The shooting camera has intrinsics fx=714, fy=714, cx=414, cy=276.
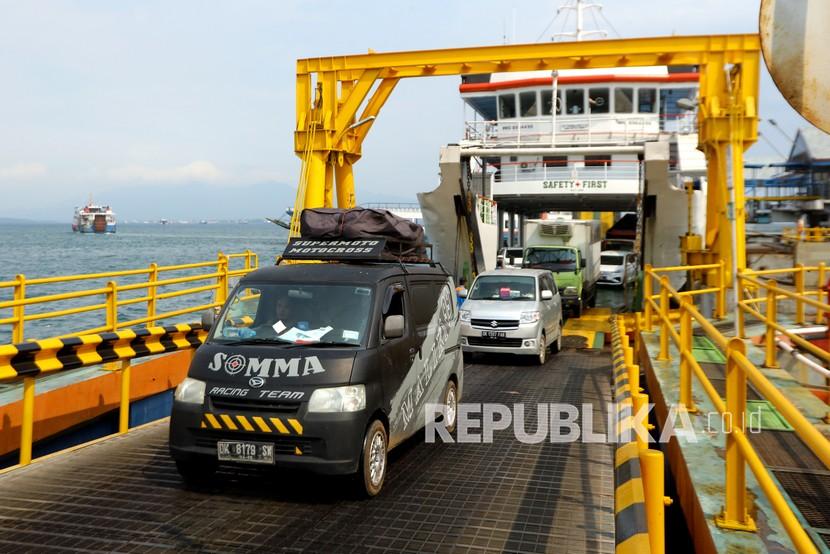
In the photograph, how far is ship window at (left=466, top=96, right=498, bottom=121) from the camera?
27578 mm

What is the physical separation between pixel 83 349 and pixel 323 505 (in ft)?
10.5

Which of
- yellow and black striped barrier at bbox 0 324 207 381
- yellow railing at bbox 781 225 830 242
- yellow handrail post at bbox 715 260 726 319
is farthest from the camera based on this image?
yellow railing at bbox 781 225 830 242

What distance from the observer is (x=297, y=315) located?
6168 millimetres

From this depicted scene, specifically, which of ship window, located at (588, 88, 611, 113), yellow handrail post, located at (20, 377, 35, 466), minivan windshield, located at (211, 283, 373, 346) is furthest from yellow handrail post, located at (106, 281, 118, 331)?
ship window, located at (588, 88, 611, 113)

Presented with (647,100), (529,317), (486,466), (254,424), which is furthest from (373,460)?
(647,100)

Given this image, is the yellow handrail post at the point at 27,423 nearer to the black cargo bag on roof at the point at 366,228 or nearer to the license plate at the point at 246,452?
the license plate at the point at 246,452

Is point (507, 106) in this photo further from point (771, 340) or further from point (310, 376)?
point (310, 376)

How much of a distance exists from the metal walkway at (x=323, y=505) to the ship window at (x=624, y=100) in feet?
71.1

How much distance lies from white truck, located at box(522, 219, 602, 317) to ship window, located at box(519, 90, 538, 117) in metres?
4.66

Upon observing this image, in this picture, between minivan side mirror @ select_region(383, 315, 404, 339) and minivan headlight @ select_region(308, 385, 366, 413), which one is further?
minivan side mirror @ select_region(383, 315, 404, 339)

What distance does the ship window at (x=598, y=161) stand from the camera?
23783 mm

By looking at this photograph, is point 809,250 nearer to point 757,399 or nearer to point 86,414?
point 757,399

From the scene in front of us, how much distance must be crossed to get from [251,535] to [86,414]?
4.20 meters
